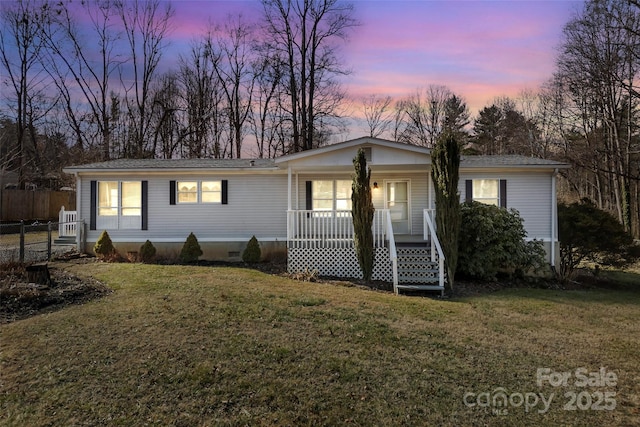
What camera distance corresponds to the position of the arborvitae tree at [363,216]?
29.9 ft

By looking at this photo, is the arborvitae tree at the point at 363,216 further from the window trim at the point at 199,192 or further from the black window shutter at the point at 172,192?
the black window shutter at the point at 172,192

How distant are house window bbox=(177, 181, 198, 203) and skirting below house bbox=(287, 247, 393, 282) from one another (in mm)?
4218

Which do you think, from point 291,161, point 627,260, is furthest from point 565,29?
point 291,161

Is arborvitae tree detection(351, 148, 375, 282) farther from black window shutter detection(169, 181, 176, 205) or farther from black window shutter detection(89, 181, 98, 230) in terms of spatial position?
black window shutter detection(89, 181, 98, 230)

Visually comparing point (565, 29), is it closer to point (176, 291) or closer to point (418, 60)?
point (418, 60)

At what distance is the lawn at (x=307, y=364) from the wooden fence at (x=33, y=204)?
20.6m

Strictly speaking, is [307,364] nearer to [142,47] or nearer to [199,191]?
[199,191]

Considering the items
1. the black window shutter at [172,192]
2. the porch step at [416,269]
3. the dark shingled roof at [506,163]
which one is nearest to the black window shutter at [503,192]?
the dark shingled roof at [506,163]

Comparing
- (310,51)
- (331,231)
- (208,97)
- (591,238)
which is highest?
(310,51)

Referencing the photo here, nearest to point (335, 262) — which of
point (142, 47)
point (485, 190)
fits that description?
point (485, 190)

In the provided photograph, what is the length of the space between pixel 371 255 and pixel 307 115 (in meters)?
15.2

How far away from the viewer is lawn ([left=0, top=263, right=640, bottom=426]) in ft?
10.1

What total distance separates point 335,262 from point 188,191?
18.8 ft

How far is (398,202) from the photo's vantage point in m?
12.1
